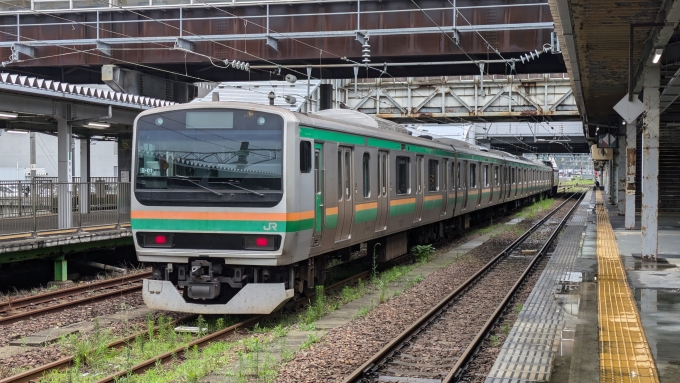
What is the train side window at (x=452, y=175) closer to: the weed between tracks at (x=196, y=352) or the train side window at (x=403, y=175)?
the train side window at (x=403, y=175)

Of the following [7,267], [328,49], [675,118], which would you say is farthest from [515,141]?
[7,267]

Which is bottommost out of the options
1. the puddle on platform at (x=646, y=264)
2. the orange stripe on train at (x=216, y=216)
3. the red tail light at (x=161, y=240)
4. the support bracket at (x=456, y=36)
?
the puddle on platform at (x=646, y=264)

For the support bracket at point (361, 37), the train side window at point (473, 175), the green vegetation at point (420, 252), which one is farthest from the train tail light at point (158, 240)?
the train side window at point (473, 175)

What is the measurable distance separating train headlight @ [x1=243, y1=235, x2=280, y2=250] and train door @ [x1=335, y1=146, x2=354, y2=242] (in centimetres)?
204

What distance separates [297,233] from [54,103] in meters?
8.28

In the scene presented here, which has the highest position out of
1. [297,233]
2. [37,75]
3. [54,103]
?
[37,75]

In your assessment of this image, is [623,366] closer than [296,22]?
Yes

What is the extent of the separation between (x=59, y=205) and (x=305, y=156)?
6.58 metres

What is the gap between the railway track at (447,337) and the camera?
24.5ft

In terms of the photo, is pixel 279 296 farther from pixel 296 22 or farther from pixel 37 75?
pixel 37 75

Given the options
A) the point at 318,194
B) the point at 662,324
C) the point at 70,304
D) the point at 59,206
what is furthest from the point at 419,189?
the point at 662,324

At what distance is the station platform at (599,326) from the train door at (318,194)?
2771 millimetres

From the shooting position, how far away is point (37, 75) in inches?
990

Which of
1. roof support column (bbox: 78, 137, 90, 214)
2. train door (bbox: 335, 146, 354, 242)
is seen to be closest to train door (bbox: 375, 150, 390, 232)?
train door (bbox: 335, 146, 354, 242)
